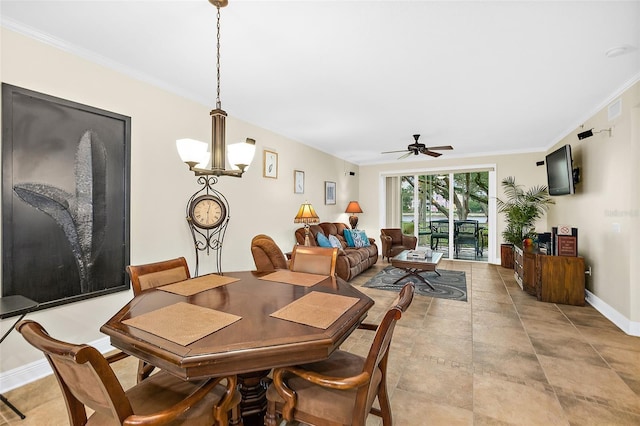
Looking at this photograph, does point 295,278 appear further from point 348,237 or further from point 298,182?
point 348,237

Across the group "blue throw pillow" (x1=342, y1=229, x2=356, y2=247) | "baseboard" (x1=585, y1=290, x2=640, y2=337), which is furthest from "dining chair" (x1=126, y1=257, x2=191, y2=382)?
"baseboard" (x1=585, y1=290, x2=640, y2=337)

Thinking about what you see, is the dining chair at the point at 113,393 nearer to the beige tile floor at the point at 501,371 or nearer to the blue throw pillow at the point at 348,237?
the beige tile floor at the point at 501,371

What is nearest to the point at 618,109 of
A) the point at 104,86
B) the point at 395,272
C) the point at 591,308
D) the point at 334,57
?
the point at 591,308

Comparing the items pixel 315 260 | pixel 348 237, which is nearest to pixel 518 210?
pixel 348 237

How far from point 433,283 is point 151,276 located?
428 cm

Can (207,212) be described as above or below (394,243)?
above

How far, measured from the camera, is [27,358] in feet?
7.07

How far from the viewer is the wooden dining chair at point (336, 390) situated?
1.17m

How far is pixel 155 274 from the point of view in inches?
79.0

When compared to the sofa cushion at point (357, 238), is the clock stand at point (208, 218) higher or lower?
higher

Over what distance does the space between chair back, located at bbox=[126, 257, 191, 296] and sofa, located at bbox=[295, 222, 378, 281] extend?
9.26 feet

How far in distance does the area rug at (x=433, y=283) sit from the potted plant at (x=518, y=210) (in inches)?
51.7

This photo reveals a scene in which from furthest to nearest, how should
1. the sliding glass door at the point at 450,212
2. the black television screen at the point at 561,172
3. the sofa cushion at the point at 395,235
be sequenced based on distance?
the sliding glass door at the point at 450,212
the sofa cushion at the point at 395,235
the black television screen at the point at 561,172

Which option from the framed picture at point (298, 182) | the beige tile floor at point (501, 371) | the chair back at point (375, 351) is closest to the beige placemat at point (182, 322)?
the chair back at point (375, 351)
